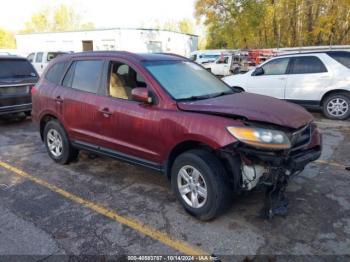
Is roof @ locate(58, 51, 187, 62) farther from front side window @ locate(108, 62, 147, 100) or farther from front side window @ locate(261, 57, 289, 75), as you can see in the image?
front side window @ locate(261, 57, 289, 75)

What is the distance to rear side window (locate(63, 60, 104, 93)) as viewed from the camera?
4.62 meters

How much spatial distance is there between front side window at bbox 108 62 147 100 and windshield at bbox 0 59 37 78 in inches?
198

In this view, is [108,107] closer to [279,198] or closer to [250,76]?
[279,198]

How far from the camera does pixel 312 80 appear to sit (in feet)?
27.9

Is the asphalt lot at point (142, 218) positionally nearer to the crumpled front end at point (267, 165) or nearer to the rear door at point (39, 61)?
the crumpled front end at point (267, 165)

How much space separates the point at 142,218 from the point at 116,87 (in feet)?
5.75

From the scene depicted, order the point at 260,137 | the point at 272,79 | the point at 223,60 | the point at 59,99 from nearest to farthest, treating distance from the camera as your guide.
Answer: the point at 260,137 → the point at 59,99 → the point at 272,79 → the point at 223,60

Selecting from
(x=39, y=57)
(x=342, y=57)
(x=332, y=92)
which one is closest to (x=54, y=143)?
(x=332, y=92)

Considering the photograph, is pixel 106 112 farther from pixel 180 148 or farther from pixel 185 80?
pixel 180 148

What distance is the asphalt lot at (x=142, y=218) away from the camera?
124 inches

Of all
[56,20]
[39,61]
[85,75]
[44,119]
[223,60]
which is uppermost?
[56,20]

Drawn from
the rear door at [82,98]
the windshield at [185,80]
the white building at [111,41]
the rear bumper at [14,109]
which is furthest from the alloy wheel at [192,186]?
the white building at [111,41]

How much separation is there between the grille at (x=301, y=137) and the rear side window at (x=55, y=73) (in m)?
3.61

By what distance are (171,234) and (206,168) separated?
2.47 feet
